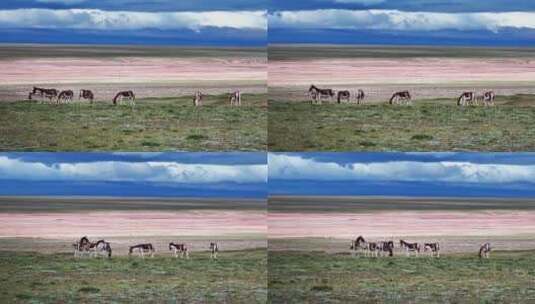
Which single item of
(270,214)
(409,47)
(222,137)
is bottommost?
(270,214)

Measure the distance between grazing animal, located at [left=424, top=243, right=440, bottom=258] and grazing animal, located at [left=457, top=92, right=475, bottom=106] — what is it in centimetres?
80

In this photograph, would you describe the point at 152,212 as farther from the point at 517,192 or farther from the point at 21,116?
the point at 517,192

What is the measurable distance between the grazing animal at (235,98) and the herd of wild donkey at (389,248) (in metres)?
1.01

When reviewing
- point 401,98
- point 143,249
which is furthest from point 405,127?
point 143,249

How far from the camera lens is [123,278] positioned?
207 inches

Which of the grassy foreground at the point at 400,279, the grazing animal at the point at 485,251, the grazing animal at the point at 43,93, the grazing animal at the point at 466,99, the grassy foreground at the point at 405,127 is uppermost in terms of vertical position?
the grazing animal at the point at 43,93

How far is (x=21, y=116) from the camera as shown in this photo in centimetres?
525

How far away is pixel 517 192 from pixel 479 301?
0.64 meters

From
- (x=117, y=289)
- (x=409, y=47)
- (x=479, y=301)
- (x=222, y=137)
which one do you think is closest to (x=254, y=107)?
(x=222, y=137)

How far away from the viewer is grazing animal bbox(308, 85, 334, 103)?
522 cm

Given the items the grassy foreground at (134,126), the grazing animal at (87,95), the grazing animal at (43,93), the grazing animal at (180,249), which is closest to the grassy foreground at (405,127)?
the grassy foreground at (134,126)

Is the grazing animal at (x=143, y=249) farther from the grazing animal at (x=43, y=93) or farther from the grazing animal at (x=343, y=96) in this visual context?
the grazing animal at (x=343, y=96)

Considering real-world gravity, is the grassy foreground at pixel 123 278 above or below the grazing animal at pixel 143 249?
below

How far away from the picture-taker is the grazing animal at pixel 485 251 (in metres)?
5.20
